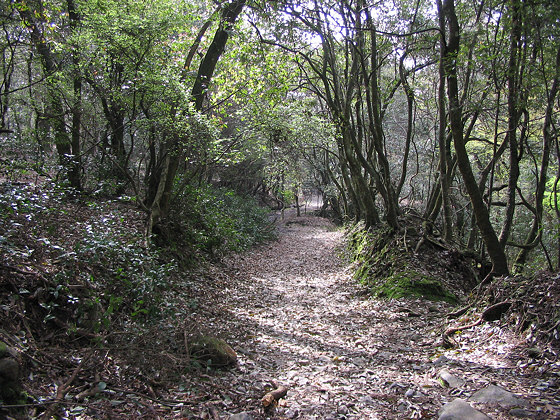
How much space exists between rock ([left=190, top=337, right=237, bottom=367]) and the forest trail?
0.17 meters

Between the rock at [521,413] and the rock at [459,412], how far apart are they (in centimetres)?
25

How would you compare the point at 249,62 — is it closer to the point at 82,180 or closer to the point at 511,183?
the point at 82,180

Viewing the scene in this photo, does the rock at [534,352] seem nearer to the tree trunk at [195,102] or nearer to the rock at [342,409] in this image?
the rock at [342,409]

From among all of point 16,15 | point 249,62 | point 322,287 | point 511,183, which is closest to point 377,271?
point 322,287

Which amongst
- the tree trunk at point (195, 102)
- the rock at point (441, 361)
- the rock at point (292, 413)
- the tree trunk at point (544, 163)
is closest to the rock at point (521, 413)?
the rock at point (441, 361)

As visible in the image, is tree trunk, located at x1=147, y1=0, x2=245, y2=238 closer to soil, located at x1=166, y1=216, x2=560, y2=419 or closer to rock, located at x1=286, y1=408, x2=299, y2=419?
soil, located at x1=166, y1=216, x2=560, y2=419

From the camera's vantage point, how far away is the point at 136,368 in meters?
3.71

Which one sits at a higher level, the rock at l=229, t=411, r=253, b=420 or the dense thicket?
the dense thicket

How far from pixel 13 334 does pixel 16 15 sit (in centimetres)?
1201

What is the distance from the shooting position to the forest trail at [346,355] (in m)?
3.64

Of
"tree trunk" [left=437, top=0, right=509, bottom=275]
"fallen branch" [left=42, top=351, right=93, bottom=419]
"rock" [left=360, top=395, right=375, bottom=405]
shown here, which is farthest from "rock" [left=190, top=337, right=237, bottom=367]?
"tree trunk" [left=437, top=0, right=509, bottom=275]

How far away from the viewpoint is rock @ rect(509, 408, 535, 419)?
2.99 m

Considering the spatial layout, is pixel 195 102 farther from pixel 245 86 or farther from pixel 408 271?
pixel 408 271

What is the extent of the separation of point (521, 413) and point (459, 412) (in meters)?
0.48
